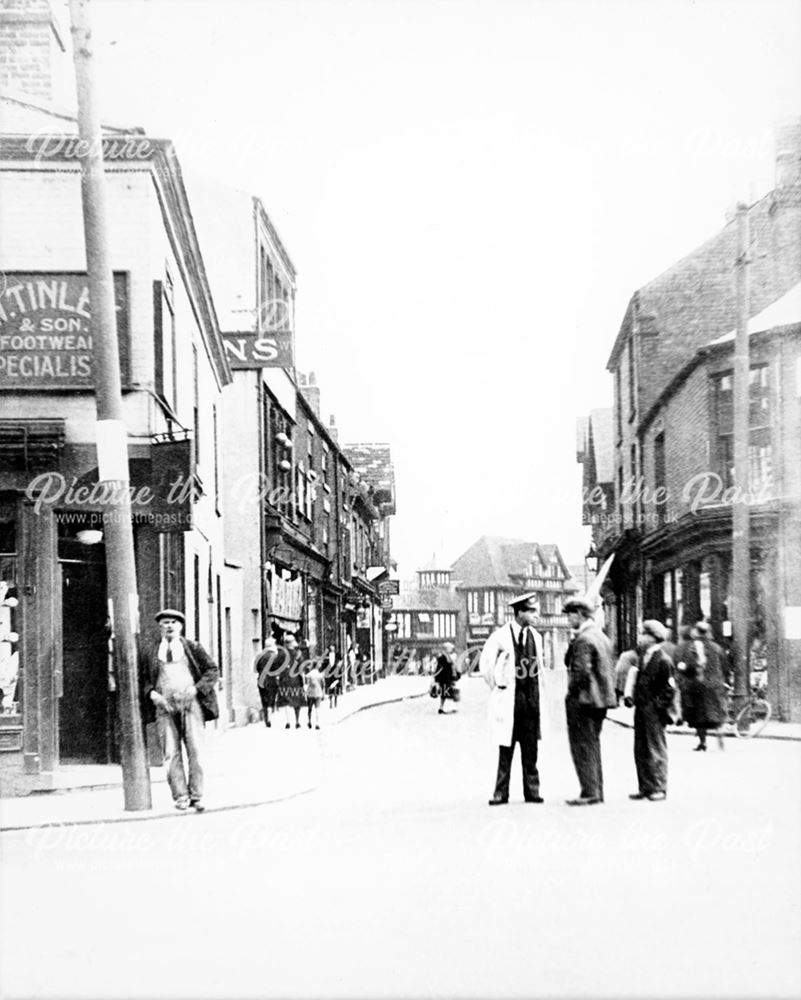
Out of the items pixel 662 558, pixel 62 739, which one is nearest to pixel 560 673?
pixel 662 558

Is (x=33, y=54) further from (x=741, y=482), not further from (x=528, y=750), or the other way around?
(x=528, y=750)

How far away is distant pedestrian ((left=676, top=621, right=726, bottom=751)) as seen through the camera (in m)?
8.18

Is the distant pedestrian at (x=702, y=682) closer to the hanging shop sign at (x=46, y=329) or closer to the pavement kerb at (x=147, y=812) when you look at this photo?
the pavement kerb at (x=147, y=812)

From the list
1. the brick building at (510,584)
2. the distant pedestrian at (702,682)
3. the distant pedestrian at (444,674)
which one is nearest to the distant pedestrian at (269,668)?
the brick building at (510,584)

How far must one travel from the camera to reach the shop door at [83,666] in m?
11.9

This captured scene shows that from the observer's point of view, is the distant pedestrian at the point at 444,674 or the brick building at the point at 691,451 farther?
the distant pedestrian at the point at 444,674

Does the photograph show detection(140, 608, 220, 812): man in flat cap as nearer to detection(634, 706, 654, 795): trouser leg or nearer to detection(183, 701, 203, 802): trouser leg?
detection(183, 701, 203, 802): trouser leg

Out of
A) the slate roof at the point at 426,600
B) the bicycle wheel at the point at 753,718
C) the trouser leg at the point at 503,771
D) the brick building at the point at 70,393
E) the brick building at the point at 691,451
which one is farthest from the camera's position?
the slate roof at the point at 426,600

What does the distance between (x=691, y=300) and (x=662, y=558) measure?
5.15 ft

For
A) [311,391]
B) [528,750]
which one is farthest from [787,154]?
[528,750]

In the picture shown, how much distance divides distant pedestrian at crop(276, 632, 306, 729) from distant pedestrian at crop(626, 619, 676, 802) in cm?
224

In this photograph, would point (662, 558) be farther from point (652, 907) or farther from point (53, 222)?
point (53, 222)

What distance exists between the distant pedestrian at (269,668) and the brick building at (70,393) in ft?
1.73

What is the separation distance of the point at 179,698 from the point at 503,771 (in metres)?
2.63
